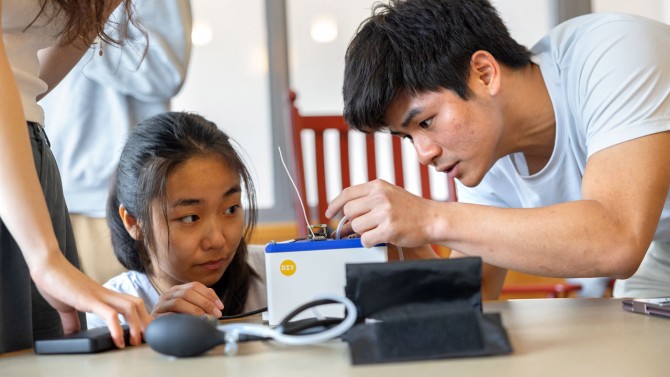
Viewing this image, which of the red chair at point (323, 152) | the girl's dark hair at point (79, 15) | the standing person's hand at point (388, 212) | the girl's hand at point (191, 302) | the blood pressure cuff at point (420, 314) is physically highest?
the girl's dark hair at point (79, 15)

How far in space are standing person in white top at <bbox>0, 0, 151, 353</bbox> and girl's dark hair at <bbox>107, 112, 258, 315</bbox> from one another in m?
0.33

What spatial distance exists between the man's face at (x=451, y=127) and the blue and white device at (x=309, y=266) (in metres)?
0.36

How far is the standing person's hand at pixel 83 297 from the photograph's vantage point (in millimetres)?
766

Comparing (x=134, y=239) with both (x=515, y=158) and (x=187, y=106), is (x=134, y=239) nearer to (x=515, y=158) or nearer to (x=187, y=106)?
(x=515, y=158)

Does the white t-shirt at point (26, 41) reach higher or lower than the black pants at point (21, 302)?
higher

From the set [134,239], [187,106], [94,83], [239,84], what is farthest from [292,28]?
[134,239]

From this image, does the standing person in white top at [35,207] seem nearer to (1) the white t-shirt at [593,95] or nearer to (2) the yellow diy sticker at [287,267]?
(2) the yellow diy sticker at [287,267]

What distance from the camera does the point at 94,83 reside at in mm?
1903

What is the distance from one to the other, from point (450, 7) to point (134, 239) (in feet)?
2.43

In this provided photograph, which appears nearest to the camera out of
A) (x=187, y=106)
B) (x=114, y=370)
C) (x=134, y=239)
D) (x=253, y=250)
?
(x=114, y=370)

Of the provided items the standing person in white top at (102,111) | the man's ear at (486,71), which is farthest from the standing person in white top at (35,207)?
the standing person in white top at (102,111)

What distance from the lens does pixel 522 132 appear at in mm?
1336

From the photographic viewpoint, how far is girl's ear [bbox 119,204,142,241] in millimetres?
1508

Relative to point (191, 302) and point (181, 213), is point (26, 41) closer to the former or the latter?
point (191, 302)
